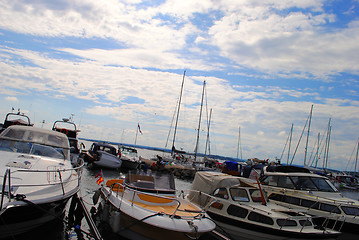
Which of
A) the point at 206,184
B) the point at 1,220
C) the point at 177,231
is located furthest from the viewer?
the point at 206,184

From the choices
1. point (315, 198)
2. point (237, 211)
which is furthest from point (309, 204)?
point (237, 211)

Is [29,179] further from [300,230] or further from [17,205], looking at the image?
[300,230]

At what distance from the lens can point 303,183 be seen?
16.2 meters

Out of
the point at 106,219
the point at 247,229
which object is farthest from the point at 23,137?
the point at 247,229

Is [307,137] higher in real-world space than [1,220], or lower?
higher

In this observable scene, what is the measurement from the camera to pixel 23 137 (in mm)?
12297

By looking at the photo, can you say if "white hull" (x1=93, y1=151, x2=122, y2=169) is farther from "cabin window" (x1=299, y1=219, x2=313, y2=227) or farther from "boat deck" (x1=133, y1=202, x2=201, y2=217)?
"cabin window" (x1=299, y1=219, x2=313, y2=227)

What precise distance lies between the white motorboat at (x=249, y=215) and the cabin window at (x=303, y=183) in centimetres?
392

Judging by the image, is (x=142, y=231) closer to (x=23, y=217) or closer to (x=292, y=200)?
(x=23, y=217)

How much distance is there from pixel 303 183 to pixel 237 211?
20.8ft

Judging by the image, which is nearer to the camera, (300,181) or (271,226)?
(271,226)

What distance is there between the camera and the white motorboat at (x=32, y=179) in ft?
24.4

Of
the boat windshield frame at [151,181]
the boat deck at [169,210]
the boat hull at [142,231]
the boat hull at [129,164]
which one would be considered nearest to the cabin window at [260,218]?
the boat deck at [169,210]

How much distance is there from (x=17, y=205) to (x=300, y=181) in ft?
46.9
